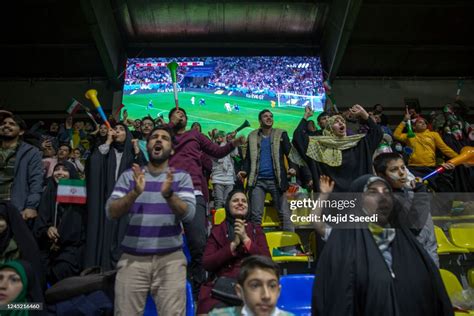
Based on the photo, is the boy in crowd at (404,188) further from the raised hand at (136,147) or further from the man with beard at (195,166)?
the raised hand at (136,147)

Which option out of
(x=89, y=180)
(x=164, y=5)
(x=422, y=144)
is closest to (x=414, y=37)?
(x=422, y=144)

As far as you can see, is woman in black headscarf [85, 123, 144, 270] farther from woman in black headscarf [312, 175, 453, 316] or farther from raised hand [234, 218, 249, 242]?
woman in black headscarf [312, 175, 453, 316]

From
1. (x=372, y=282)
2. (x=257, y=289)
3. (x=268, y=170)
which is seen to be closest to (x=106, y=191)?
(x=268, y=170)

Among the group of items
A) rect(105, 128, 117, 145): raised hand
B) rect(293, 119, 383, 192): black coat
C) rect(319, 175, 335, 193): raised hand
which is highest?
rect(105, 128, 117, 145): raised hand

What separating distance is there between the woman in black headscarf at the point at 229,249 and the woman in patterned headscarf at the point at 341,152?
0.83 m

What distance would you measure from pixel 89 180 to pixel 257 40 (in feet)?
22.3

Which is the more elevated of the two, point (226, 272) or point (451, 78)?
point (451, 78)

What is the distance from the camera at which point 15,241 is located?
2422 millimetres

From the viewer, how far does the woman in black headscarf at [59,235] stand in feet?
9.41

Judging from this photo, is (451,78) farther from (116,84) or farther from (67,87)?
(67,87)

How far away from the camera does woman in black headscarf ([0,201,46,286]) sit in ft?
7.75

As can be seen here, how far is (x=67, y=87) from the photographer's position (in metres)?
9.03

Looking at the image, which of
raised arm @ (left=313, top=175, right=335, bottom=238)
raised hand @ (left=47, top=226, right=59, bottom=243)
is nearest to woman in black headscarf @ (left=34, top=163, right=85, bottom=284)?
raised hand @ (left=47, top=226, right=59, bottom=243)

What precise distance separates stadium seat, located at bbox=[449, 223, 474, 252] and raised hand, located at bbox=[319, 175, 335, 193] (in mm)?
1838
